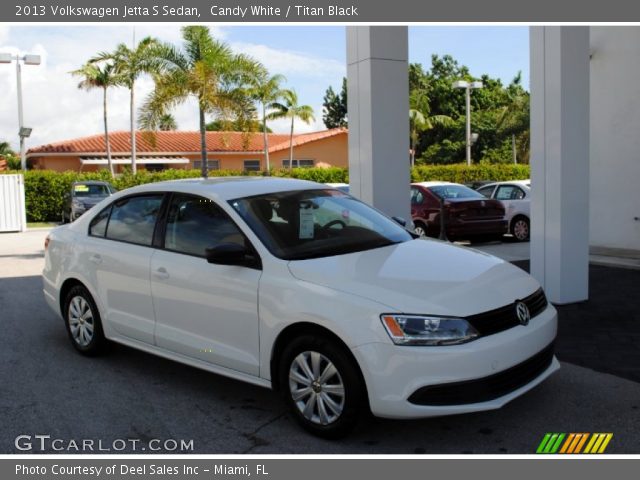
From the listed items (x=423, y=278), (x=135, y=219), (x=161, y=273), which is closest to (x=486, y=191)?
(x=135, y=219)

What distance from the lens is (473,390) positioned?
376 cm

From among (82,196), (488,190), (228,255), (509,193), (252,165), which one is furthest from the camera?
(252,165)

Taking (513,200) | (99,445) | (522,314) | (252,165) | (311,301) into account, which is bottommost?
(99,445)

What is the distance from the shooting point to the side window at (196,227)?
4.76 m

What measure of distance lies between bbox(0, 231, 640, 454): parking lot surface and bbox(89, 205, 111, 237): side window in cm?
113

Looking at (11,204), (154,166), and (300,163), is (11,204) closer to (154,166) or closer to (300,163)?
(154,166)

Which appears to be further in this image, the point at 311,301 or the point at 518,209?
the point at 518,209

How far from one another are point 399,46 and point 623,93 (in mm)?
5739

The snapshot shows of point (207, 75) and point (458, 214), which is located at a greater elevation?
point (207, 75)

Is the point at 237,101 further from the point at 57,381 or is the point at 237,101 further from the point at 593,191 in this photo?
the point at 57,381

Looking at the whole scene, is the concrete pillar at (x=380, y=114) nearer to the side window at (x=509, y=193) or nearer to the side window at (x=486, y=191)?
the side window at (x=509, y=193)

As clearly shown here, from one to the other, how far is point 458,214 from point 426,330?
10635 mm

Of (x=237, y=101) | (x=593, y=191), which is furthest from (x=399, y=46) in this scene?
(x=237, y=101)

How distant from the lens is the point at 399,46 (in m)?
7.84
